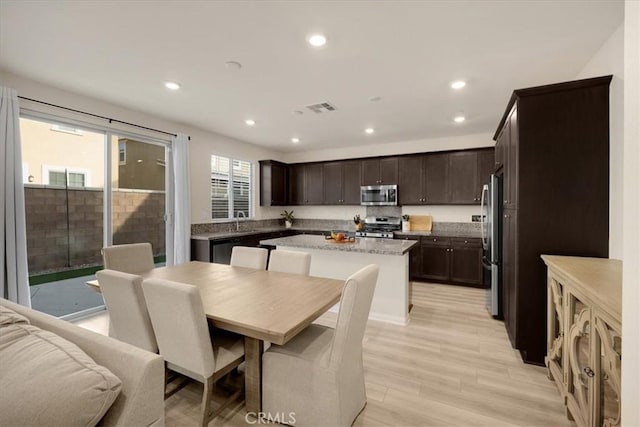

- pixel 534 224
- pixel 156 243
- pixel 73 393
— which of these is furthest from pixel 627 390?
pixel 156 243

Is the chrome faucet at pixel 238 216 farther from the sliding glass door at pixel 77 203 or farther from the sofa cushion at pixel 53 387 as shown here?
the sofa cushion at pixel 53 387

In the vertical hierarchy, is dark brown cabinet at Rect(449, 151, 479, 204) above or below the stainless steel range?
above

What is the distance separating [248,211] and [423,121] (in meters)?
3.77

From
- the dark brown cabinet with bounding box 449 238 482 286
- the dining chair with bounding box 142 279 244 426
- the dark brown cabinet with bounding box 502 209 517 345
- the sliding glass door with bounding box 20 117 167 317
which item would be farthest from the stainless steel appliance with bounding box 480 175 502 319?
the sliding glass door with bounding box 20 117 167 317

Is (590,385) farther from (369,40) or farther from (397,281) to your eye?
(369,40)

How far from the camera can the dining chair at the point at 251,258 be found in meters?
2.78

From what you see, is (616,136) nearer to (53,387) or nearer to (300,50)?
(300,50)

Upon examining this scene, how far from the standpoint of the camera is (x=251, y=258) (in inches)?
112

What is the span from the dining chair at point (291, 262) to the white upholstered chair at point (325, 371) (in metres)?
0.84

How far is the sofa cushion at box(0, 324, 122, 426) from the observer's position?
2.54 ft

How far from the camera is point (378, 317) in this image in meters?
3.31

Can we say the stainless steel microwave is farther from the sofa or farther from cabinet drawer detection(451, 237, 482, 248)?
the sofa

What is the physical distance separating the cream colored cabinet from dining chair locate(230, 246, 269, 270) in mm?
2297

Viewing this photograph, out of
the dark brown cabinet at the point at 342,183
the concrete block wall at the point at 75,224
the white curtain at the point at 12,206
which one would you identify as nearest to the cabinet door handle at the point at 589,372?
the white curtain at the point at 12,206
